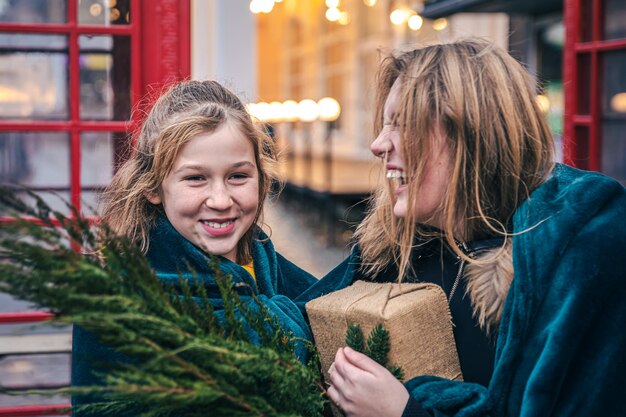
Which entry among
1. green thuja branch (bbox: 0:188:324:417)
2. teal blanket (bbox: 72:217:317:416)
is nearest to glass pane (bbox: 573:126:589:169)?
teal blanket (bbox: 72:217:317:416)

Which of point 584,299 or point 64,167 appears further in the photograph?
point 64,167

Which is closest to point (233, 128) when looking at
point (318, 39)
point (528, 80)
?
point (528, 80)

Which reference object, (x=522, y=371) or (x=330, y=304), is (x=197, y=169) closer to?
(x=330, y=304)

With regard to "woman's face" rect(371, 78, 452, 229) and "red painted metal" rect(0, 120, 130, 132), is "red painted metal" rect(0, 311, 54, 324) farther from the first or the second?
"woman's face" rect(371, 78, 452, 229)

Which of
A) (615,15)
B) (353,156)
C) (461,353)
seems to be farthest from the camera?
(353,156)

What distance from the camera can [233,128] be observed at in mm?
1874

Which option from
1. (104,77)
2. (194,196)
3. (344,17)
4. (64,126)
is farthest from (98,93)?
(344,17)

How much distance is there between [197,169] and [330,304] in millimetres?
420

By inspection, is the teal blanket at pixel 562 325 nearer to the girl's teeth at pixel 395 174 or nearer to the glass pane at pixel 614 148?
the girl's teeth at pixel 395 174

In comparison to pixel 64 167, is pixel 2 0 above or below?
above

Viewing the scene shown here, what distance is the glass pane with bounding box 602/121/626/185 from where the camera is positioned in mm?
3656

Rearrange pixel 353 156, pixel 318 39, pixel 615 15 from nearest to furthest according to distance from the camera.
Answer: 1. pixel 615 15
2. pixel 353 156
3. pixel 318 39

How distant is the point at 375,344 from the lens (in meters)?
1.53

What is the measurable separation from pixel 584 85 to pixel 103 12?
2.06 m
